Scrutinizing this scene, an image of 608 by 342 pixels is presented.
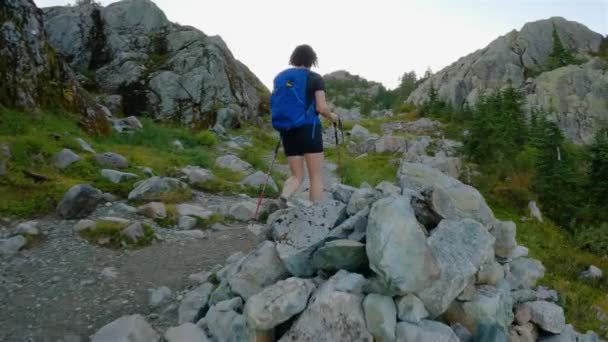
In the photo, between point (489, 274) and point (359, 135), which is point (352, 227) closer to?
point (489, 274)

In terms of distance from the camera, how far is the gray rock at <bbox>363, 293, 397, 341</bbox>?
13.1ft

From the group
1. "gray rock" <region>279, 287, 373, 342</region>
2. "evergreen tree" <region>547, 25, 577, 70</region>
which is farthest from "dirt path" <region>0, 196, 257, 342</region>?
"evergreen tree" <region>547, 25, 577, 70</region>

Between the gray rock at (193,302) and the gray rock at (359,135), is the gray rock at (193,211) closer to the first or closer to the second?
the gray rock at (193,302)

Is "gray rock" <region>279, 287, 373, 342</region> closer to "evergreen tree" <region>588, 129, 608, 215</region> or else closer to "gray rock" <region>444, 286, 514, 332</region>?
"gray rock" <region>444, 286, 514, 332</region>

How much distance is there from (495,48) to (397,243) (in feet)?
234

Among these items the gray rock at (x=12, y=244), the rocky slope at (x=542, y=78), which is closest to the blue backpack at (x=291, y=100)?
the gray rock at (x=12, y=244)

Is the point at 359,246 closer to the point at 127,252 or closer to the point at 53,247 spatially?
the point at 127,252

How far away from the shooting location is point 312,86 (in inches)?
241

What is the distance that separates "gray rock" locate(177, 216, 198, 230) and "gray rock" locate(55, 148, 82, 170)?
353 cm

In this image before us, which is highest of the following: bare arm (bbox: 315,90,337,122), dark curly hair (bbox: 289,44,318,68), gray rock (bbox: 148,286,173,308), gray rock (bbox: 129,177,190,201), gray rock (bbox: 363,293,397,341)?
dark curly hair (bbox: 289,44,318,68)

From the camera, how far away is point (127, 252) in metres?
6.58

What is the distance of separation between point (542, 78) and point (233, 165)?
54.2 meters

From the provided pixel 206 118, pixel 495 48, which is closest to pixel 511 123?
pixel 206 118

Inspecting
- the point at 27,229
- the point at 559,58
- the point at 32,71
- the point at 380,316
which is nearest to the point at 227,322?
the point at 380,316
